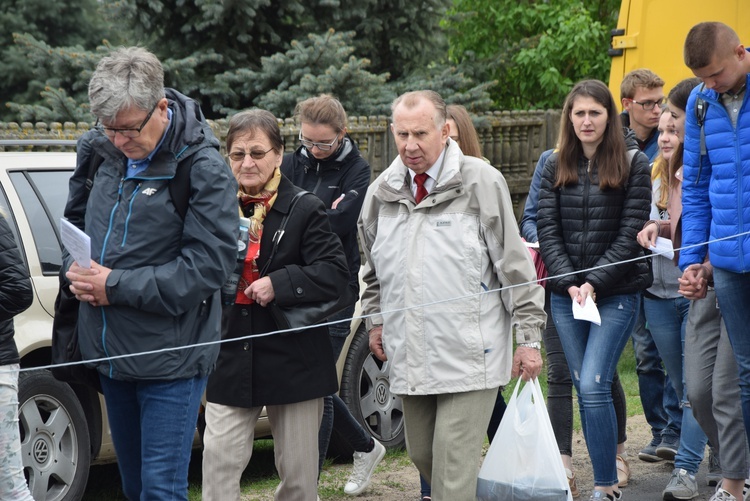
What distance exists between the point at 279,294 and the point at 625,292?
6.60 feet

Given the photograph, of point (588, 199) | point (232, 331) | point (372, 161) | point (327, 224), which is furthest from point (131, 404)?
point (372, 161)

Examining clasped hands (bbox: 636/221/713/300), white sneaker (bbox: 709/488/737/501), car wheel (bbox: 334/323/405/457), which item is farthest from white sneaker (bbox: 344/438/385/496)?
clasped hands (bbox: 636/221/713/300)

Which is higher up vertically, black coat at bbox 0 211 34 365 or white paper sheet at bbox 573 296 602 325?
black coat at bbox 0 211 34 365

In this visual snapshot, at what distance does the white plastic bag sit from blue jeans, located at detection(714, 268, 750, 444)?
1.17 meters

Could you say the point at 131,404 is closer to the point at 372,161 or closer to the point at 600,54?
the point at 372,161

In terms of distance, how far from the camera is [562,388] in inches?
250

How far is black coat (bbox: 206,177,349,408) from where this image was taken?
4770mm

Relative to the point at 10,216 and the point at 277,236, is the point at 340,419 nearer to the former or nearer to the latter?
the point at 277,236

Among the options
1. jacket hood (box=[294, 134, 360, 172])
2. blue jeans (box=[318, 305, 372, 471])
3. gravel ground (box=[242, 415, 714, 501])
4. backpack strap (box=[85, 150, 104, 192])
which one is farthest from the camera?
gravel ground (box=[242, 415, 714, 501])

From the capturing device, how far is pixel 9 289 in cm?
461

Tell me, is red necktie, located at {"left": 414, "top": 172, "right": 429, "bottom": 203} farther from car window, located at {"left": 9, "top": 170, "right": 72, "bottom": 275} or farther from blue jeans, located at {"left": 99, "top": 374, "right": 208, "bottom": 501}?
car window, located at {"left": 9, "top": 170, "right": 72, "bottom": 275}

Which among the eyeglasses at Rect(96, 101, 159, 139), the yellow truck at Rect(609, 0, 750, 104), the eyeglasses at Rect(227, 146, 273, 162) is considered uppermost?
the yellow truck at Rect(609, 0, 750, 104)

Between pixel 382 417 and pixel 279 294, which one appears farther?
pixel 382 417

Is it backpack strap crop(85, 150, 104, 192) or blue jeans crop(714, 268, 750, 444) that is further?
blue jeans crop(714, 268, 750, 444)
